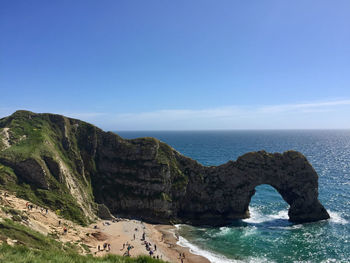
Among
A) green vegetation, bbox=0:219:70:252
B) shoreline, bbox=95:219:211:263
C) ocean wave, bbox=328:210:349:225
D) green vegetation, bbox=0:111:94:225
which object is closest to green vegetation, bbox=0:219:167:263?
green vegetation, bbox=0:219:70:252

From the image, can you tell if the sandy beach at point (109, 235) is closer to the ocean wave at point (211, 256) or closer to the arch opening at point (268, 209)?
the ocean wave at point (211, 256)

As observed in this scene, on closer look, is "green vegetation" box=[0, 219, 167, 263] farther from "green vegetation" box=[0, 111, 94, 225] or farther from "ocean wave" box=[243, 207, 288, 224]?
"ocean wave" box=[243, 207, 288, 224]

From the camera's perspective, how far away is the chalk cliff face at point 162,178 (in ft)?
216

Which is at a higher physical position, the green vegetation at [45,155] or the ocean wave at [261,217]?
the green vegetation at [45,155]

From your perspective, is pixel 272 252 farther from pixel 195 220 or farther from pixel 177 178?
pixel 177 178

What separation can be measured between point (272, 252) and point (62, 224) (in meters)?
44.1

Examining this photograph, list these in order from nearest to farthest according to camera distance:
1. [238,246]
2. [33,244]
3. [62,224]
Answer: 1. [33,244]
2. [62,224]
3. [238,246]

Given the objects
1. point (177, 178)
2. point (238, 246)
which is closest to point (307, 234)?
point (238, 246)

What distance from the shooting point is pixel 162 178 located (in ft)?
226

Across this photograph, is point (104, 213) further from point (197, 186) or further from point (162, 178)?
point (197, 186)

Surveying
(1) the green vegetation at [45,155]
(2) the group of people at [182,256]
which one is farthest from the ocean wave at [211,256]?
(1) the green vegetation at [45,155]

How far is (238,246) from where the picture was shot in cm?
5216

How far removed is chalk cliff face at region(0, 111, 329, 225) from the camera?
65.8 metres

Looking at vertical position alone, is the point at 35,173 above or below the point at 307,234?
above
